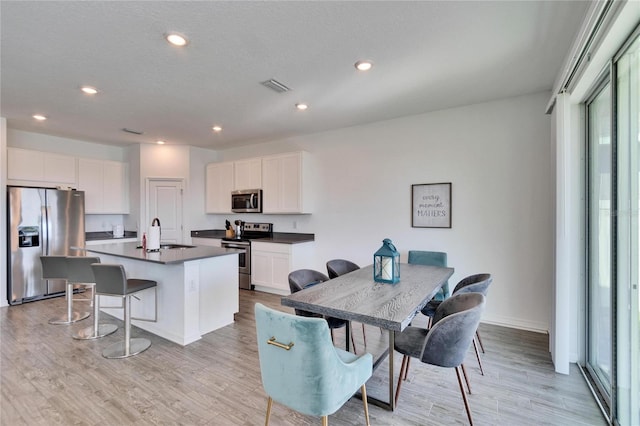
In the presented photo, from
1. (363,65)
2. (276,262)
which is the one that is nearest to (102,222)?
(276,262)

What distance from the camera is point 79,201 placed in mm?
4859

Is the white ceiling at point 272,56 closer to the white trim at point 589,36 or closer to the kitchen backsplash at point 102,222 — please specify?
the white trim at point 589,36

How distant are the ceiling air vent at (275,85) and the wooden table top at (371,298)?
2.02m

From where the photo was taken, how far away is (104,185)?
17.9 ft

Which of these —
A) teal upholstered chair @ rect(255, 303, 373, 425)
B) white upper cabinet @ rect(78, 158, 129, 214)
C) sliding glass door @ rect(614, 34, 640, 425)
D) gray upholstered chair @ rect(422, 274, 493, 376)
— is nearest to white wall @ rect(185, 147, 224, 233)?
white upper cabinet @ rect(78, 158, 129, 214)

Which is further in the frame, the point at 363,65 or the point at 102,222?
the point at 102,222

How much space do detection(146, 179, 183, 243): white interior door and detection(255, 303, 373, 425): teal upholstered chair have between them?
500cm

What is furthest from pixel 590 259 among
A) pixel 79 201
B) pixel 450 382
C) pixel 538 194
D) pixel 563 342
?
pixel 79 201

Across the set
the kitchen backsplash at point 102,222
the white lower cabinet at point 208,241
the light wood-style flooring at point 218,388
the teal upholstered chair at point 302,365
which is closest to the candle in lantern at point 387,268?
the light wood-style flooring at point 218,388

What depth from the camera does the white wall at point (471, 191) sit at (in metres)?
3.32

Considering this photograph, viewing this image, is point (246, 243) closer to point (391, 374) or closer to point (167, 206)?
point (167, 206)

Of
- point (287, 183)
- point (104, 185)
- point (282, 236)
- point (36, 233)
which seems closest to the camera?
point (36, 233)

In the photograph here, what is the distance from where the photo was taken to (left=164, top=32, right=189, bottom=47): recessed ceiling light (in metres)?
2.18

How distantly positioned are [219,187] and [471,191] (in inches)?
178
